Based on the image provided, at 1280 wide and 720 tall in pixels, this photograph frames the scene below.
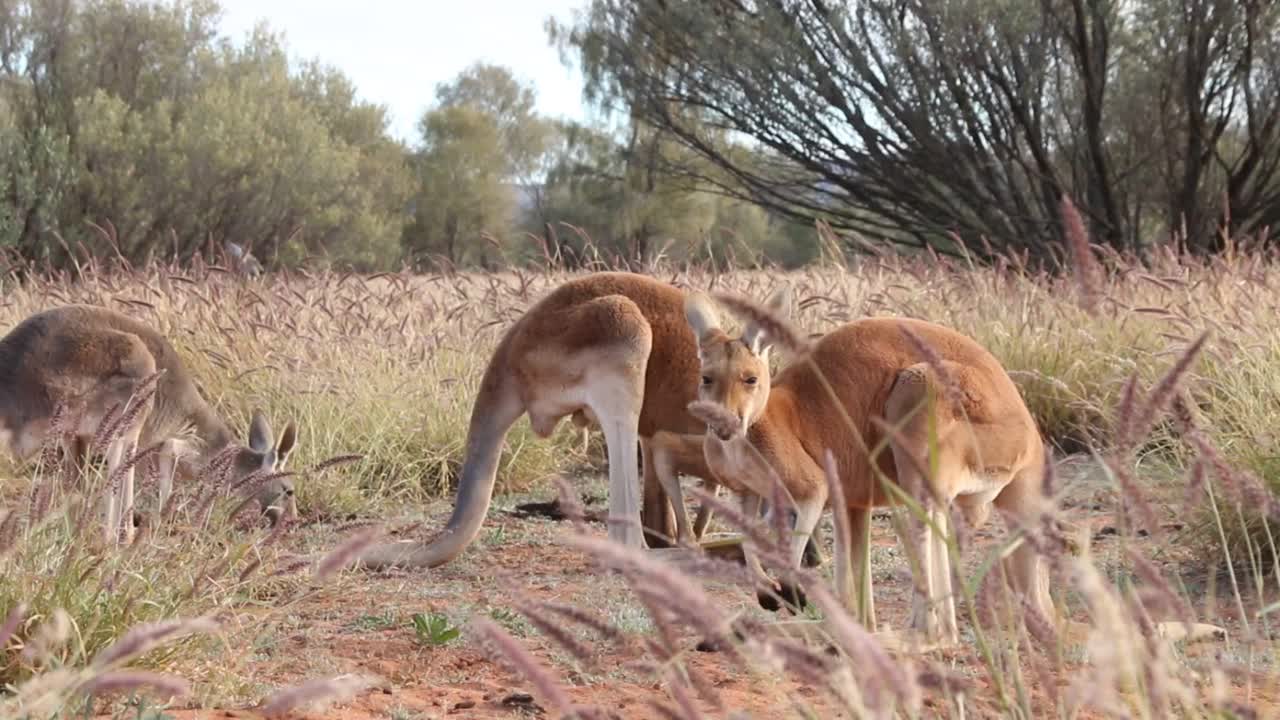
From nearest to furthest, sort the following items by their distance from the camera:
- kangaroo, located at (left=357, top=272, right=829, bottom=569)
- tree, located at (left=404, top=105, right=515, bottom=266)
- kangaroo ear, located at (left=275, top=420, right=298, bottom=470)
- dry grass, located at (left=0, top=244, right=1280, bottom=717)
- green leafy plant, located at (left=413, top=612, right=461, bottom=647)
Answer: dry grass, located at (left=0, top=244, right=1280, bottom=717) < green leafy plant, located at (left=413, top=612, right=461, bottom=647) < kangaroo, located at (left=357, top=272, right=829, bottom=569) < kangaroo ear, located at (left=275, top=420, right=298, bottom=470) < tree, located at (left=404, top=105, right=515, bottom=266)

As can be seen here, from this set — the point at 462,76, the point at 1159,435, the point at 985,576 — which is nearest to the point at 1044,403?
the point at 1159,435

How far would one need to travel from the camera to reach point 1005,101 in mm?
16375

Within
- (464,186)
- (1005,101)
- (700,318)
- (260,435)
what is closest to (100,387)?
(260,435)

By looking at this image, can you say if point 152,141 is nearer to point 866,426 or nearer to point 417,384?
point 417,384

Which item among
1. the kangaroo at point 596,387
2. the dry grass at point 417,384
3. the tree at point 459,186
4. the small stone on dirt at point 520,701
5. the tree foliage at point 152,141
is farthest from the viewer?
the tree at point 459,186

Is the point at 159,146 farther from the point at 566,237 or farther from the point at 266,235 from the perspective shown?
the point at 566,237

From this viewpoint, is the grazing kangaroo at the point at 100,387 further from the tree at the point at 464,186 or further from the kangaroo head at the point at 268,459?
the tree at the point at 464,186

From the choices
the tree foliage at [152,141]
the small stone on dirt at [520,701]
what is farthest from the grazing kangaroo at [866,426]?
the tree foliage at [152,141]

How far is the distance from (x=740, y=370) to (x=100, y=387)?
2.79m

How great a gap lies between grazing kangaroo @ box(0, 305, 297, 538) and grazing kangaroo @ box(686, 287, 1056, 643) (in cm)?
211

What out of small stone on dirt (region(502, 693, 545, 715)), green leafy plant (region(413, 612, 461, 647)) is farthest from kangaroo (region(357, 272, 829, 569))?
small stone on dirt (region(502, 693, 545, 715))

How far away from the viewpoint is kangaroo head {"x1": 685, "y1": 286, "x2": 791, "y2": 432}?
3.81m

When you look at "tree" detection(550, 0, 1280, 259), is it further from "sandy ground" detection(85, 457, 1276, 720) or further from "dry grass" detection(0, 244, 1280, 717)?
"sandy ground" detection(85, 457, 1276, 720)

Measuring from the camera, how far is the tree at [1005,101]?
49.1 ft
